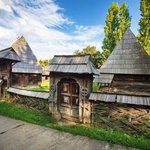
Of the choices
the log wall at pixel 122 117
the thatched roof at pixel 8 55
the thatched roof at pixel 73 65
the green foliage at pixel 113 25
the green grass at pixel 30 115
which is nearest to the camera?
the log wall at pixel 122 117

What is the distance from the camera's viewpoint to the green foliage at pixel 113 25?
26.8 metres

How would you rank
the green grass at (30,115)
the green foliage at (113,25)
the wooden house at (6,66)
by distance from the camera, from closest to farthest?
1. the green grass at (30,115)
2. the wooden house at (6,66)
3. the green foliage at (113,25)

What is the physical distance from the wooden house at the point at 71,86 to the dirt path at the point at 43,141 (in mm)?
2772

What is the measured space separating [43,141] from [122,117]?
11.6 feet

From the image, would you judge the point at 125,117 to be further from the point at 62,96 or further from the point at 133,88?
the point at 133,88

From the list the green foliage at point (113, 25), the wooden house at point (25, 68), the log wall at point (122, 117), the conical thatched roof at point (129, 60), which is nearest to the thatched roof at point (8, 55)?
the log wall at point (122, 117)

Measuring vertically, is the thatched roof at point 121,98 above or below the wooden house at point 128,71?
below

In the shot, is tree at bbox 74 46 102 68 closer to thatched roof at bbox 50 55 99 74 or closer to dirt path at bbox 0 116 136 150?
thatched roof at bbox 50 55 99 74

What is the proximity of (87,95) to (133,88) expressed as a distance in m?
7.70

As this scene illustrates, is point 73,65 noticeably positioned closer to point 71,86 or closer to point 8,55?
point 71,86

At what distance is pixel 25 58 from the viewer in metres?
20.4

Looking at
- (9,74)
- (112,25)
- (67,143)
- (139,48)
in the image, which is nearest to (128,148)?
(67,143)

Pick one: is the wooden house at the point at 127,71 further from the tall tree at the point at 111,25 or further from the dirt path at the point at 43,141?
the tall tree at the point at 111,25

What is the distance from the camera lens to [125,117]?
5.40 m
